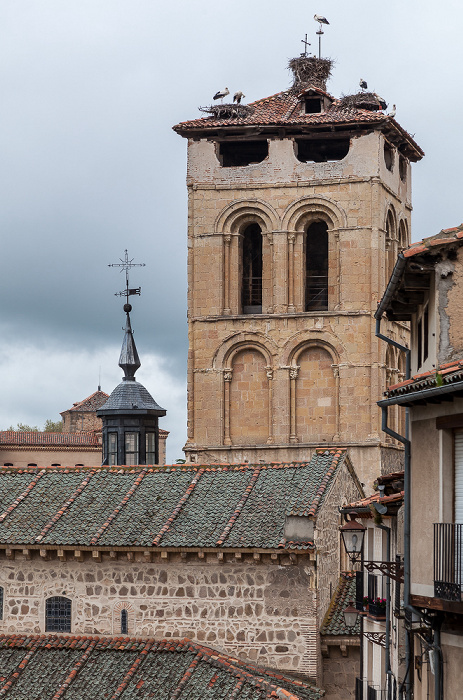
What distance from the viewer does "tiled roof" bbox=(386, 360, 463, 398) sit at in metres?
19.2

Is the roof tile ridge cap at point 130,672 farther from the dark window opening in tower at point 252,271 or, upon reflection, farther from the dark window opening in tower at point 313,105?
the dark window opening in tower at point 313,105

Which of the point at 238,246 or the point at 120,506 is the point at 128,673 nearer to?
the point at 120,506

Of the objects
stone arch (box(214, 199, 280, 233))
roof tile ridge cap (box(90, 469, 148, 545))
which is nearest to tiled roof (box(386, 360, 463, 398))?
roof tile ridge cap (box(90, 469, 148, 545))

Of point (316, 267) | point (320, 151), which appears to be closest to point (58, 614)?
point (316, 267)

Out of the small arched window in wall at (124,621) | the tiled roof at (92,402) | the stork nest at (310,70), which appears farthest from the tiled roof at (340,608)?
the tiled roof at (92,402)

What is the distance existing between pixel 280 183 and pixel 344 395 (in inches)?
369

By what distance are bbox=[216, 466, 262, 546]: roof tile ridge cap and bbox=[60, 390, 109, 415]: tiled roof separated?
6549cm

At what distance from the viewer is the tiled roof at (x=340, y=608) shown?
37.5 m

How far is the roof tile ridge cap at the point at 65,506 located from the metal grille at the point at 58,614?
5.87 ft

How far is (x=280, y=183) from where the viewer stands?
61125mm

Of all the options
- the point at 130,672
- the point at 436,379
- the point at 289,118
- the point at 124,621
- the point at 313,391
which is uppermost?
the point at 289,118

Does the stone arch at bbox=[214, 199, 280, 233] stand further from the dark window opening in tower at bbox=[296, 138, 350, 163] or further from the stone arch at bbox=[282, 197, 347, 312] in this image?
the dark window opening in tower at bbox=[296, 138, 350, 163]

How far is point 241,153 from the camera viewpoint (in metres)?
63.4

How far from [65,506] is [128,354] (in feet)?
95.6
